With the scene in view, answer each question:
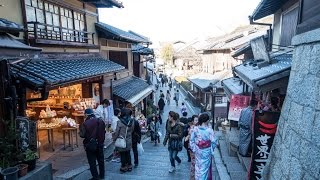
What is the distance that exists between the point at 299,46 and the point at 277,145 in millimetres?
1977

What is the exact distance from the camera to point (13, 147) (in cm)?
575

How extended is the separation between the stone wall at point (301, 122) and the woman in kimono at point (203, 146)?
5.45ft

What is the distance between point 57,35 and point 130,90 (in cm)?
733

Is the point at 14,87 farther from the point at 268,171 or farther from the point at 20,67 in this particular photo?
the point at 268,171

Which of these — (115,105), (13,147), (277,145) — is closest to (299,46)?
(277,145)

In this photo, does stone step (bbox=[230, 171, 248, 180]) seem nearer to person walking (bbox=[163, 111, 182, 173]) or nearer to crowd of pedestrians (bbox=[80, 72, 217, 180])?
crowd of pedestrians (bbox=[80, 72, 217, 180])

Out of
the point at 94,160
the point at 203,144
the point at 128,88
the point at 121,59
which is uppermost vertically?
the point at 121,59

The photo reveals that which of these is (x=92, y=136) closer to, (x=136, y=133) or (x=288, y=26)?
(x=136, y=133)

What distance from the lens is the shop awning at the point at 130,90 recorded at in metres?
15.3

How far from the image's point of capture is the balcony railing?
8.50 metres

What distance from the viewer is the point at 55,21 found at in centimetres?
1030

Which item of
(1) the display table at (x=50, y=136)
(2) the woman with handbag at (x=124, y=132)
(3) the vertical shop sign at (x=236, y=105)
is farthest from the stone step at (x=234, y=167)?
(1) the display table at (x=50, y=136)

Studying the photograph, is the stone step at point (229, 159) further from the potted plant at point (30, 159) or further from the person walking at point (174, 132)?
the potted plant at point (30, 159)

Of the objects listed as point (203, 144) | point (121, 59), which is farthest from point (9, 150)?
point (121, 59)
